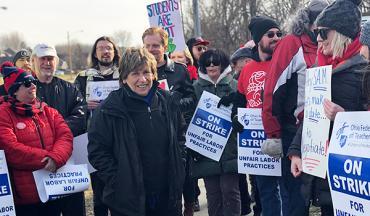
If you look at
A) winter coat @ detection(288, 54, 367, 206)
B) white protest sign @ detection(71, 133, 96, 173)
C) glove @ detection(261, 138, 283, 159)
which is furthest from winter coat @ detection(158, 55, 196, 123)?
winter coat @ detection(288, 54, 367, 206)

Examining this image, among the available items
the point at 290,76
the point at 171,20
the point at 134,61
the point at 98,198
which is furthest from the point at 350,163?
the point at 171,20

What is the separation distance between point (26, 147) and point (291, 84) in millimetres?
2317

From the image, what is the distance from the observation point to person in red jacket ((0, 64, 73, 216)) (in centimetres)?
458

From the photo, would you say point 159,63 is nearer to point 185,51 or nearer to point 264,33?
point 264,33

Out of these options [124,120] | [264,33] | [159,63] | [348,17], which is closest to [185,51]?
[159,63]

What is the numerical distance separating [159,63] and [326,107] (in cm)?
266

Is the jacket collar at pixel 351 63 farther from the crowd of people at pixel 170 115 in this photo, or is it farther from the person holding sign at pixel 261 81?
the person holding sign at pixel 261 81

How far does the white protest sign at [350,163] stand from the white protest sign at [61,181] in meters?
2.48

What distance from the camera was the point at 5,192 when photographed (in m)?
4.45

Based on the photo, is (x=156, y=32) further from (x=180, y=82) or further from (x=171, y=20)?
(x=171, y=20)

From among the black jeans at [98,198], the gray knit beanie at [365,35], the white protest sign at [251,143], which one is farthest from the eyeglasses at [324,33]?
the black jeans at [98,198]

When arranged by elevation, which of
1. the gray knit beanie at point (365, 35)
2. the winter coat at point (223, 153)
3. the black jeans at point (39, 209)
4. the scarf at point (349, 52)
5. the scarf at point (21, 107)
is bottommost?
the black jeans at point (39, 209)

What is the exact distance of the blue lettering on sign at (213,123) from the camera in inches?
226

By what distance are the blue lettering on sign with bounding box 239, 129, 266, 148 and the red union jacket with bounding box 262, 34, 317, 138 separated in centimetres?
84
